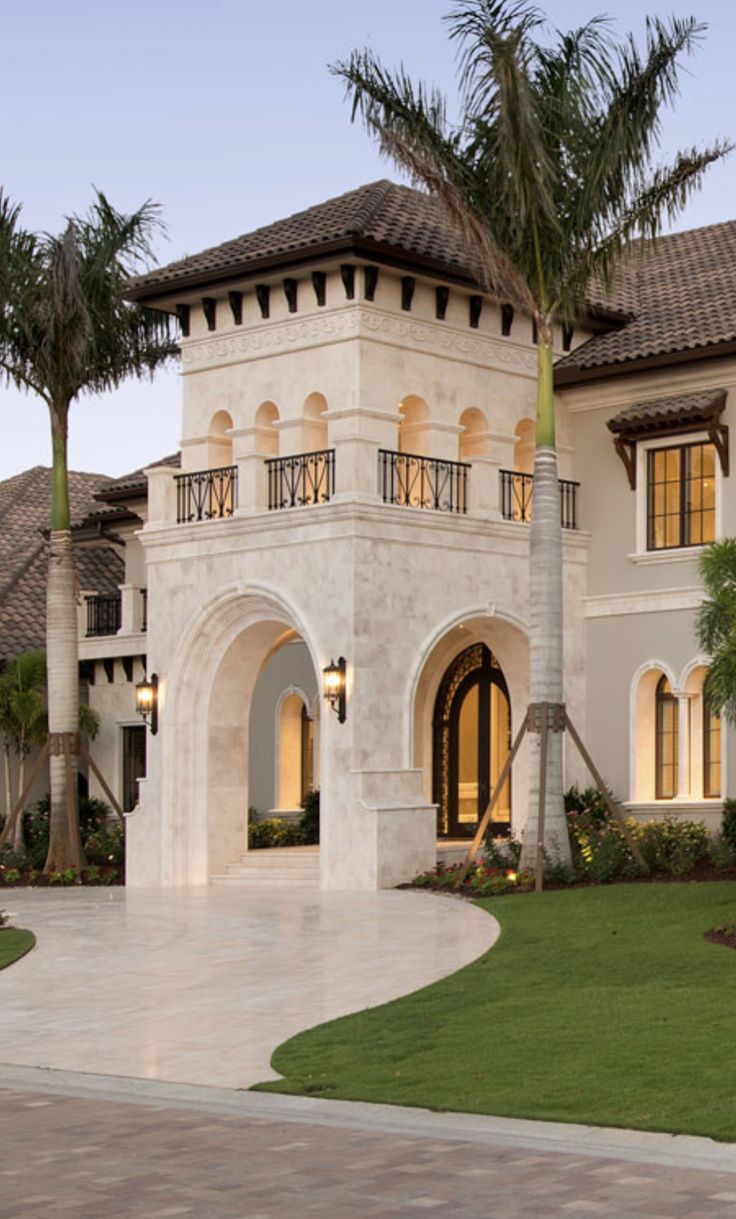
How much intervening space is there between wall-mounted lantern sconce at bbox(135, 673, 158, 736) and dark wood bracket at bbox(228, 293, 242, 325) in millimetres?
5189

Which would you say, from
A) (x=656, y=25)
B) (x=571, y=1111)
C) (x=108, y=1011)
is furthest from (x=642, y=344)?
A: (x=571, y=1111)

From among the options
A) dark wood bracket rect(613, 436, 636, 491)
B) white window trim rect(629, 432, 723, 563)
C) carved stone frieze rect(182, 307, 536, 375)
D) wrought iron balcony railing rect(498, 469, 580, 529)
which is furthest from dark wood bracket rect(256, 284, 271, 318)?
white window trim rect(629, 432, 723, 563)

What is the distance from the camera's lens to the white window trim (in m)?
26.7

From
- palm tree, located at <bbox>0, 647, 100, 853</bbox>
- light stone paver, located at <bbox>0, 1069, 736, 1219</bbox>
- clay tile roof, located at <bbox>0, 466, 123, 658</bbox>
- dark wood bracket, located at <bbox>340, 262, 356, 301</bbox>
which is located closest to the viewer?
light stone paver, located at <bbox>0, 1069, 736, 1219</bbox>

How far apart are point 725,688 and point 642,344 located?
36.2 feet

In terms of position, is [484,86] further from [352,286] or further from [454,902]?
[454,902]

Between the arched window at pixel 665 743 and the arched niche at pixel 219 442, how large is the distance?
703 centimetres

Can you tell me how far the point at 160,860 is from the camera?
2733cm

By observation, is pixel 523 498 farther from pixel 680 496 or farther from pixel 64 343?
pixel 64 343

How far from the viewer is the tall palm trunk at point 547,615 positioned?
23594mm

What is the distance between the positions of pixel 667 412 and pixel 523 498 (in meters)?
2.62

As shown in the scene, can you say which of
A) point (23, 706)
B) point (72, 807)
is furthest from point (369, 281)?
point (23, 706)

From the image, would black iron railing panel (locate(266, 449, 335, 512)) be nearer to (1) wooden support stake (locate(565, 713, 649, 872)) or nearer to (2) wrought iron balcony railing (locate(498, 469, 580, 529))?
(2) wrought iron balcony railing (locate(498, 469, 580, 529))

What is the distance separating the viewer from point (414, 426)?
27.1 m
